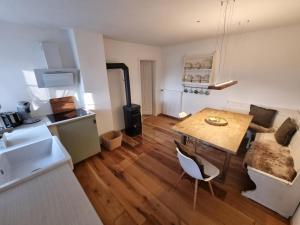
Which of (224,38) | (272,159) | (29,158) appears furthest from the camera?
(224,38)

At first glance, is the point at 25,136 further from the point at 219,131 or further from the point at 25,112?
the point at 219,131

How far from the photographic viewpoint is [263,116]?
272 cm

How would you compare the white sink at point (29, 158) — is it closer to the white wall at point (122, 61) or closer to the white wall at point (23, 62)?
the white wall at point (23, 62)

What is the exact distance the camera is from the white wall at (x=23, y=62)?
76.5 inches

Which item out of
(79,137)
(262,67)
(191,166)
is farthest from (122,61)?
(262,67)

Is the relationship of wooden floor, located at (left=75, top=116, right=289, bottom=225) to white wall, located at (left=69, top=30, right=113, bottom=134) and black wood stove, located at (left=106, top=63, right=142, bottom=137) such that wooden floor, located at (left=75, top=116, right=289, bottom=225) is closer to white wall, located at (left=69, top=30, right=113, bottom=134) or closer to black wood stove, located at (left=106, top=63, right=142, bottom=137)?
black wood stove, located at (left=106, top=63, right=142, bottom=137)

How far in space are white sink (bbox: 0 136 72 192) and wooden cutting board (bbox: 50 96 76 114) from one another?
44.0 inches

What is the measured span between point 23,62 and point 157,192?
9.28 ft

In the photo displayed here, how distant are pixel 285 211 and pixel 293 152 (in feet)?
2.60

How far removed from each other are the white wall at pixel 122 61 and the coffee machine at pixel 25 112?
5.28 ft

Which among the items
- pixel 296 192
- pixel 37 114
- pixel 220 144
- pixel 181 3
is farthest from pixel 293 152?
pixel 37 114

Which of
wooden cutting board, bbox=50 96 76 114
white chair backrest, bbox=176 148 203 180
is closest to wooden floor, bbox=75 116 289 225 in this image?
white chair backrest, bbox=176 148 203 180

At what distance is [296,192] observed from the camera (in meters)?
1.42

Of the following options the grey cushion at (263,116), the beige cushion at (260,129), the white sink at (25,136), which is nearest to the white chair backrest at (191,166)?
the white sink at (25,136)
